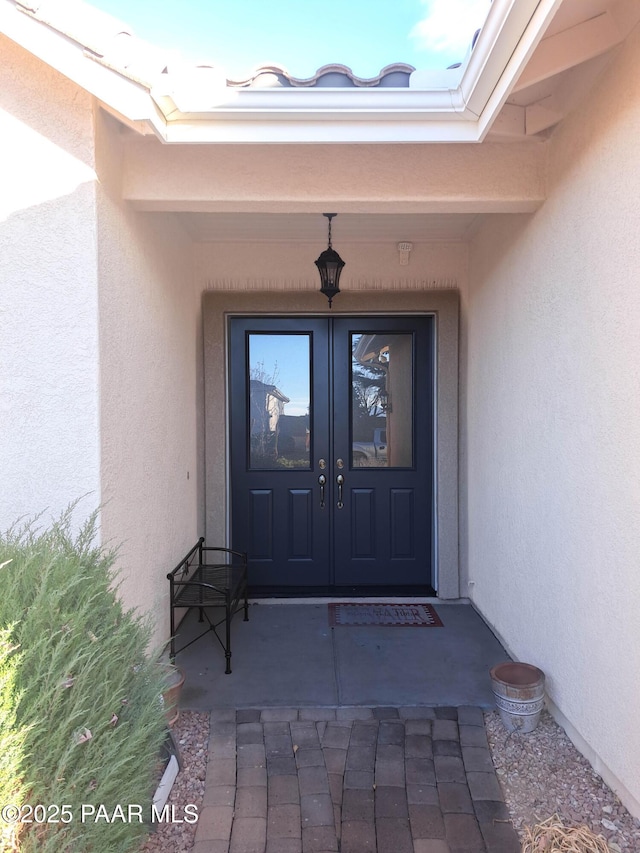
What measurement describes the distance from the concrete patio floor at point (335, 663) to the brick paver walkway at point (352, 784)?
0.40ft

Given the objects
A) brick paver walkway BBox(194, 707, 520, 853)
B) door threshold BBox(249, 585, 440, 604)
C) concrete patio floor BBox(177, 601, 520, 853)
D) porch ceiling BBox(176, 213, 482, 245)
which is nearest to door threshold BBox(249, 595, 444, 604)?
door threshold BBox(249, 585, 440, 604)

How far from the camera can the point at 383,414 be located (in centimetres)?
459

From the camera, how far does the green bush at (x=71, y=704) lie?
4.75 feet

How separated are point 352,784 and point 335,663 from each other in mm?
1016

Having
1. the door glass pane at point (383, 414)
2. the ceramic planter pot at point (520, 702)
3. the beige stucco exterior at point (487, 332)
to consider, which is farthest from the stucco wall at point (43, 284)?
the door glass pane at point (383, 414)

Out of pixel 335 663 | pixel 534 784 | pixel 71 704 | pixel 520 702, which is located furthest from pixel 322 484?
pixel 71 704

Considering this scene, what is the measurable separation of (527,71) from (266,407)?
3.02 metres

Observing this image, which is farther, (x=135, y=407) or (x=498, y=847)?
(x=135, y=407)

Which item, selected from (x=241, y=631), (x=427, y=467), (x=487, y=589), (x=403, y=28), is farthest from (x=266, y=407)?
(x=403, y=28)

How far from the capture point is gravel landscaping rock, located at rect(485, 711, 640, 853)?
80.4 inches

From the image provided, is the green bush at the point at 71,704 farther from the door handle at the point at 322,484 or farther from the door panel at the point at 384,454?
the door panel at the point at 384,454

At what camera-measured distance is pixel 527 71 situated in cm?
219

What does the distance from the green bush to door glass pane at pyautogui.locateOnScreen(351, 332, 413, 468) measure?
291 cm

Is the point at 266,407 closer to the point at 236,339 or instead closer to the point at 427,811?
the point at 236,339
